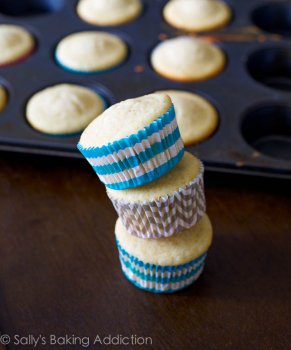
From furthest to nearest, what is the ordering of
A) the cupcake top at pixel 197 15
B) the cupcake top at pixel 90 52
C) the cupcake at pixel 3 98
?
the cupcake top at pixel 197 15 < the cupcake top at pixel 90 52 < the cupcake at pixel 3 98

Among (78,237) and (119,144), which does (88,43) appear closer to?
(78,237)

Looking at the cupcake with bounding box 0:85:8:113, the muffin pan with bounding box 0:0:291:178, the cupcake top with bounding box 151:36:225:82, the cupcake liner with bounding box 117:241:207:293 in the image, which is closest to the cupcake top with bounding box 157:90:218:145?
the muffin pan with bounding box 0:0:291:178

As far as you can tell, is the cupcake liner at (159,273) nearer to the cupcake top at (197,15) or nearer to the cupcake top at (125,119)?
the cupcake top at (125,119)

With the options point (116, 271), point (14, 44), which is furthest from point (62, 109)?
point (116, 271)

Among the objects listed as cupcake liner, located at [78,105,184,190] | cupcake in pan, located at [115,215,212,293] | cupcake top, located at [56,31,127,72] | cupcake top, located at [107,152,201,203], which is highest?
cupcake liner, located at [78,105,184,190]

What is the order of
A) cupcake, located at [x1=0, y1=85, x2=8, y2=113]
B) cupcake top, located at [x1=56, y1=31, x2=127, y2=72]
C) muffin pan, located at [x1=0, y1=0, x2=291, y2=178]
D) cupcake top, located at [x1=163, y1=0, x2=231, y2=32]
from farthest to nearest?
cupcake top, located at [x1=163, y1=0, x2=231, y2=32]
cupcake top, located at [x1=56, y1=31, x2=127, y2=72]
cupcake, located at [x1=0, y1=85, x2=8, y2=113]
muffin pan, located at [x1=0, y1=0, x2=291, y2=178]

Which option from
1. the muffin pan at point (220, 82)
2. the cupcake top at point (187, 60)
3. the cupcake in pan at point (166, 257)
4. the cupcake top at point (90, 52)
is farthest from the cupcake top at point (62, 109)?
the cupcake in pan at point (166, 257)

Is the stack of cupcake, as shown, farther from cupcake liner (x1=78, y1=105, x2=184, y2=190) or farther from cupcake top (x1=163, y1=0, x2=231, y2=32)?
cupcake top (x1=163, y1=0, x2=231, y2=32)

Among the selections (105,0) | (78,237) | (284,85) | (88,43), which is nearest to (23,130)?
(78,237)
